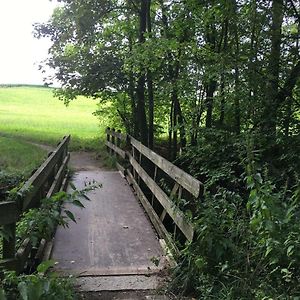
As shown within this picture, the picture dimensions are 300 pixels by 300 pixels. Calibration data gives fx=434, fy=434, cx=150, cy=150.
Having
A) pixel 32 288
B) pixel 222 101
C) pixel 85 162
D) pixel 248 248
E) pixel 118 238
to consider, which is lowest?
pixel 85 162

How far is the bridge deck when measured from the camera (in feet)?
15.2

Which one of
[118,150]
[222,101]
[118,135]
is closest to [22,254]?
[222,101]

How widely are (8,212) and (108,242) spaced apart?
2413 mm

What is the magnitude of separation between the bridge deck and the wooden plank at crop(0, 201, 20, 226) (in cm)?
132

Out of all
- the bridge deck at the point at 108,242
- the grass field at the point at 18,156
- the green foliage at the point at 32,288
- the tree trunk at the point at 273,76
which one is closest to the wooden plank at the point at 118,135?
the grass field at the point at 18,156

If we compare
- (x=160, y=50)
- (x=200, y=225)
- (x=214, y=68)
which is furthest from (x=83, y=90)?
(x=200, y=225)

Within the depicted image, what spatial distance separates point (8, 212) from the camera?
3.28 m

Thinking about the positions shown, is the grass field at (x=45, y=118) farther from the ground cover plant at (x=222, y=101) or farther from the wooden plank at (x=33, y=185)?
the wooden plank at (x=33, y=185)

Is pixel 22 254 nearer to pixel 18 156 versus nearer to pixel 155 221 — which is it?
pixel 155 221

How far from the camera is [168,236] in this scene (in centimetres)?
516

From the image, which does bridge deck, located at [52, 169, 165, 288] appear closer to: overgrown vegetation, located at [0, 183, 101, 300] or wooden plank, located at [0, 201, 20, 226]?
overgrown vegetation, located at [0, 183, 101, 300]

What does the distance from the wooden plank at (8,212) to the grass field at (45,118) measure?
15256 millimetres

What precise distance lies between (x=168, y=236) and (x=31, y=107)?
1611 inches

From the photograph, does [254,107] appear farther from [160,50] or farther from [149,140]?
[149,140]
